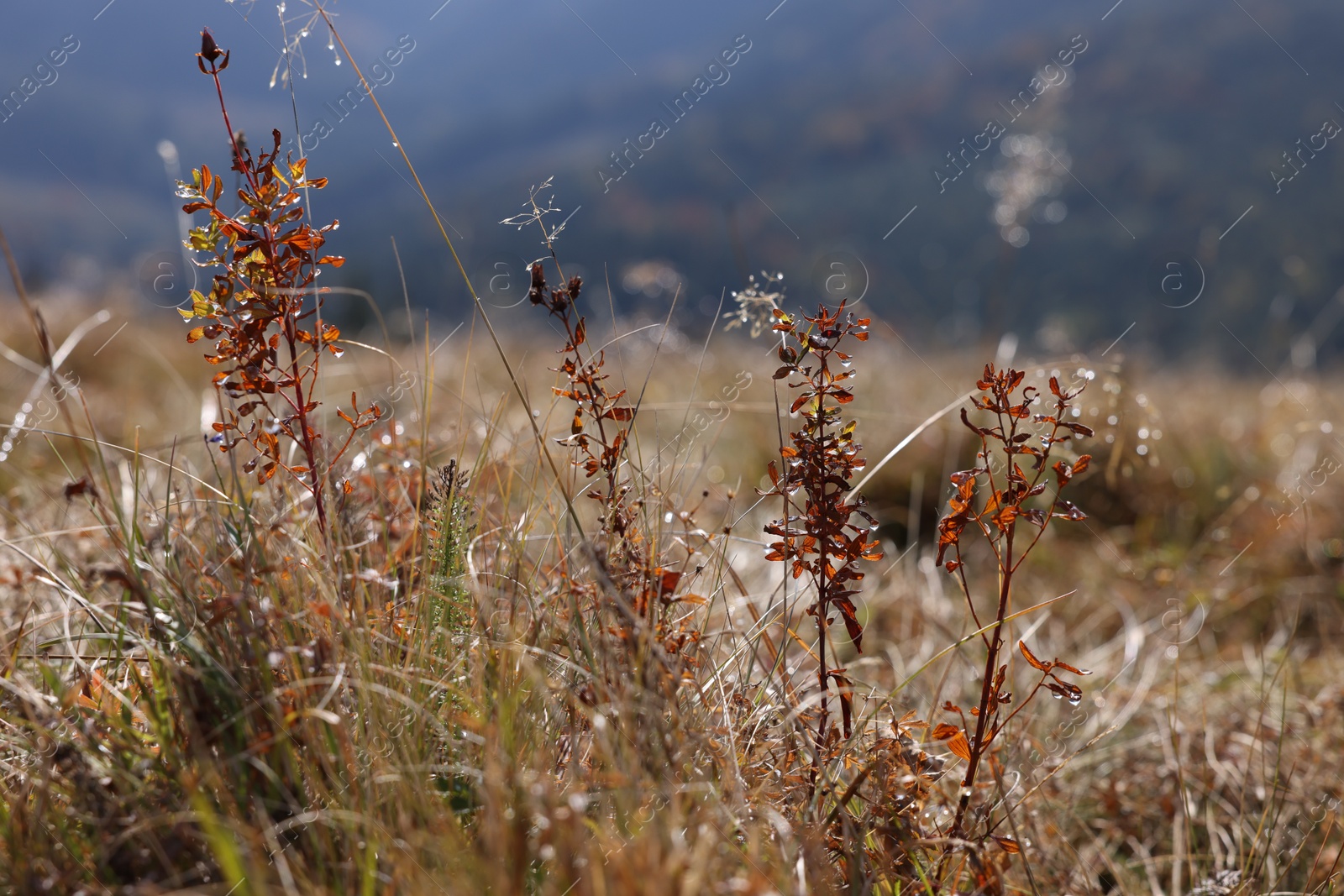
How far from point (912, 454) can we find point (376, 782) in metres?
3.48

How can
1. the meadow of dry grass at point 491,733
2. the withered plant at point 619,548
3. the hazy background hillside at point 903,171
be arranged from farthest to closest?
the hazy background hillside at point 903,171
the withered plant at point 619,548
the meadow of dry grass at point 491,733

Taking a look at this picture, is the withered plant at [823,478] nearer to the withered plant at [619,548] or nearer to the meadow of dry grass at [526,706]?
the meadow of dry grass at [526,706]

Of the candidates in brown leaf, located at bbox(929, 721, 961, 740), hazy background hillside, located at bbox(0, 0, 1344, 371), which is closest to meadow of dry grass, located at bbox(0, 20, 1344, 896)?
brown leaf, located at bbox(929, 721, 961, 740)

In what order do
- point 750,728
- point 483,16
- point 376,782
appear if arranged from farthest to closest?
point 483,16 → point 750,728 → point 376,782

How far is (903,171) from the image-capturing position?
3622 centimetres

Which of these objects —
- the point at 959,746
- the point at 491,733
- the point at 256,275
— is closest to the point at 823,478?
the point at 959,746

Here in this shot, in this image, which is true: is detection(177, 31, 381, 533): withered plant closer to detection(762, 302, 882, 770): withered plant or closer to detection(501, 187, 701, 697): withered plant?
detection(501, 187, 701, 697): withered plant

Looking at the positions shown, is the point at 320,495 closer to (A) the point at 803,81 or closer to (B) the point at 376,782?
(B) the point at 376,782

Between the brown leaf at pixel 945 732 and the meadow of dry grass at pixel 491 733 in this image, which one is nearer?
the meadow of dry grass at pixel 491 733

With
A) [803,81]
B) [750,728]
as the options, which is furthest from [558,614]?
[803,81]

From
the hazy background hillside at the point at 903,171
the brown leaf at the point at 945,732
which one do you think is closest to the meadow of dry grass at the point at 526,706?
the brown leaf at the point at 945,732

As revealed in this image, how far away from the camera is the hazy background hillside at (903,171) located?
9.07 meters

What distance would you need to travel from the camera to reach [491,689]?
118 centimetres

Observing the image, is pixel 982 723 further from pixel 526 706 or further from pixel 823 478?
pixel 526 706
